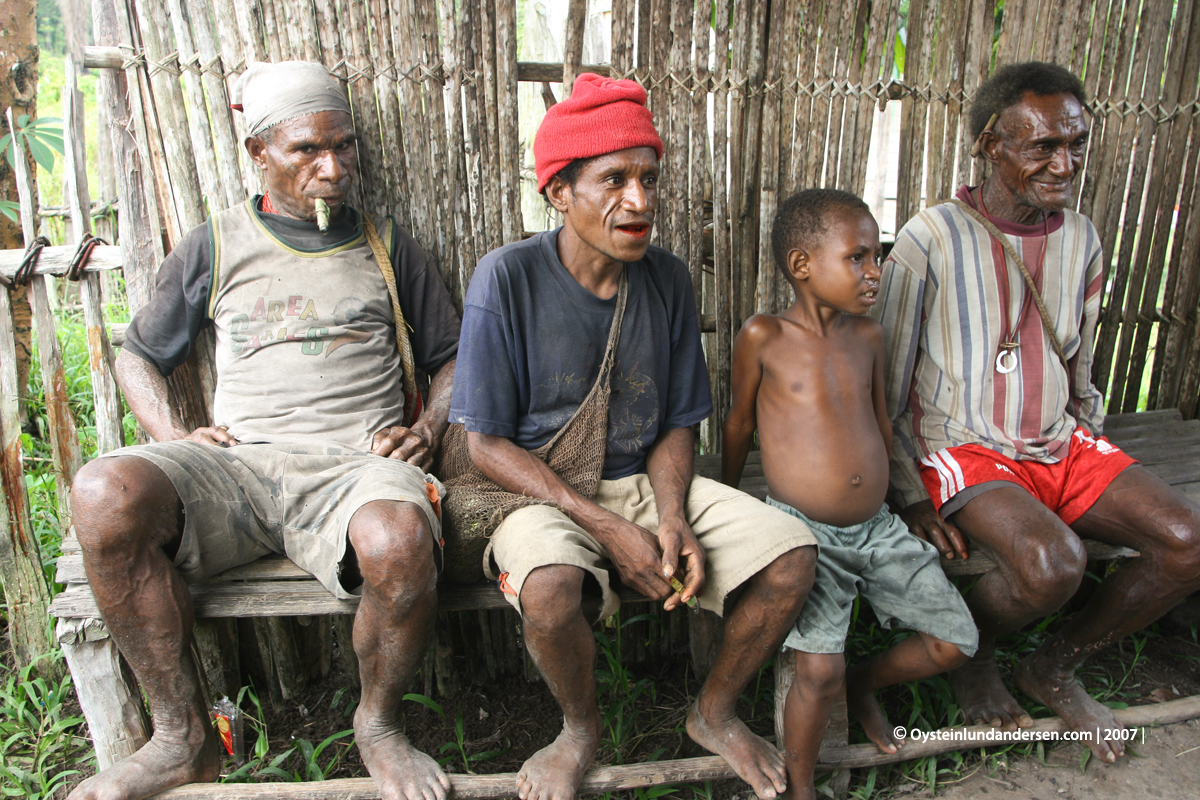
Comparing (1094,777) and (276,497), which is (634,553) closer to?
(276,497)

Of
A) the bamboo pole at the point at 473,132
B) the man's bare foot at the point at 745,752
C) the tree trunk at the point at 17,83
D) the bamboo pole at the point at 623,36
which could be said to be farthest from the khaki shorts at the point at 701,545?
the tree trunk at the point at 17,83

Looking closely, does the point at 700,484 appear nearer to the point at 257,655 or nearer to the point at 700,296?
the point at 700,296

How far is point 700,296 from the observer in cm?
302

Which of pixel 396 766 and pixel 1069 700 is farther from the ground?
pixel 396 766

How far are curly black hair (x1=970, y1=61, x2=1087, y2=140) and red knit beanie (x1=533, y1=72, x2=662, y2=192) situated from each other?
125 centimetres

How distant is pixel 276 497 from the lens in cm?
225

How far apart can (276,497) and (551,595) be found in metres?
0.90

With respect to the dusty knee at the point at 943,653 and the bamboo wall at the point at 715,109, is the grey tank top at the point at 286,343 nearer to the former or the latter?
the bamboo wall at the point at 715,109

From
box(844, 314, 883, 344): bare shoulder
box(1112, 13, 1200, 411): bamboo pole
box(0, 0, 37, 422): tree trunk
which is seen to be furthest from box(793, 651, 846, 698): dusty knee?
box(0, 0, 37, 422): tree trunk

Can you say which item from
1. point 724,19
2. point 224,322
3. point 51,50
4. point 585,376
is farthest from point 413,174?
point 51,50

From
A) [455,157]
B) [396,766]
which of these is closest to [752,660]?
[396,766]

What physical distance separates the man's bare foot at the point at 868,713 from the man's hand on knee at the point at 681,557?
757mm

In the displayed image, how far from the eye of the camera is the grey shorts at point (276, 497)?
2062mm

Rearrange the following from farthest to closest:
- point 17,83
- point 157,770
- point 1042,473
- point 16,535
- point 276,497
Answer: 1. point 17,83
2. point 16,535
3. point 1042,473
4. point 276,497
5. point 157,770
